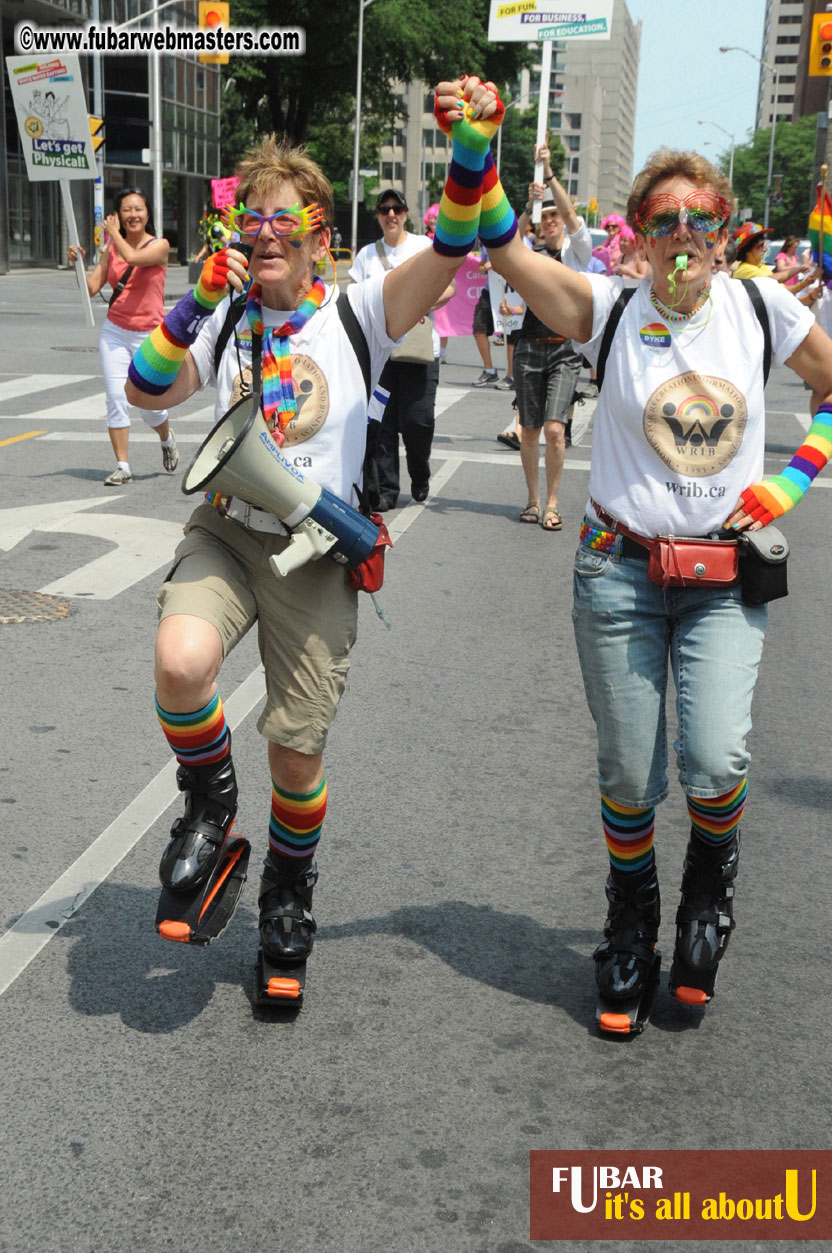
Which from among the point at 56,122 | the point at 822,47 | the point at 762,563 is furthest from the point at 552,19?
the point at 762,563

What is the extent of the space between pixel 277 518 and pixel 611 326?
0.89 m

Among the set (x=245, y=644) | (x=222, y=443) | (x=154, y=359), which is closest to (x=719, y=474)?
(x=222, y=443)

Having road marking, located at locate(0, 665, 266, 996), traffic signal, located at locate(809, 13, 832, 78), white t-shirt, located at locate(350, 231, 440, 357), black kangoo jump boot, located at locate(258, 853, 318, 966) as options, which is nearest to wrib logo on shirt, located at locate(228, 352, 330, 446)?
black kangoo jump boot, located at locate(258, 853, 318, 966)

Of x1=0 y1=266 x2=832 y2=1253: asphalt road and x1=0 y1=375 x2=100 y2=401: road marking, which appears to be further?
x1=0 y1=375 x2=100 y2=401: road marking

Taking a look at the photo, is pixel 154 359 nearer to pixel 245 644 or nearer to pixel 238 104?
pixel 245 644

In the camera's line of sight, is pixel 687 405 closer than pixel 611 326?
Yes

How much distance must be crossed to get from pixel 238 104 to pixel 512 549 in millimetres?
72667

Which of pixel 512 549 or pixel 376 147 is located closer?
pixel 512 549

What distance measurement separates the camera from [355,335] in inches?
133

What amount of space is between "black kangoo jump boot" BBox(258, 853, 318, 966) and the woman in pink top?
6.96 metres

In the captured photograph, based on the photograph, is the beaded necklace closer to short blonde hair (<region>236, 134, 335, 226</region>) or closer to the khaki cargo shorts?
short blonde hair (<region>236, 134, 335, 226</region>)

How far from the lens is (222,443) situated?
320 centimetres

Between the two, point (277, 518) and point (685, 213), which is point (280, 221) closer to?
point (277, 518)

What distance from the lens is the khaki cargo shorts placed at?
3.35 metres
